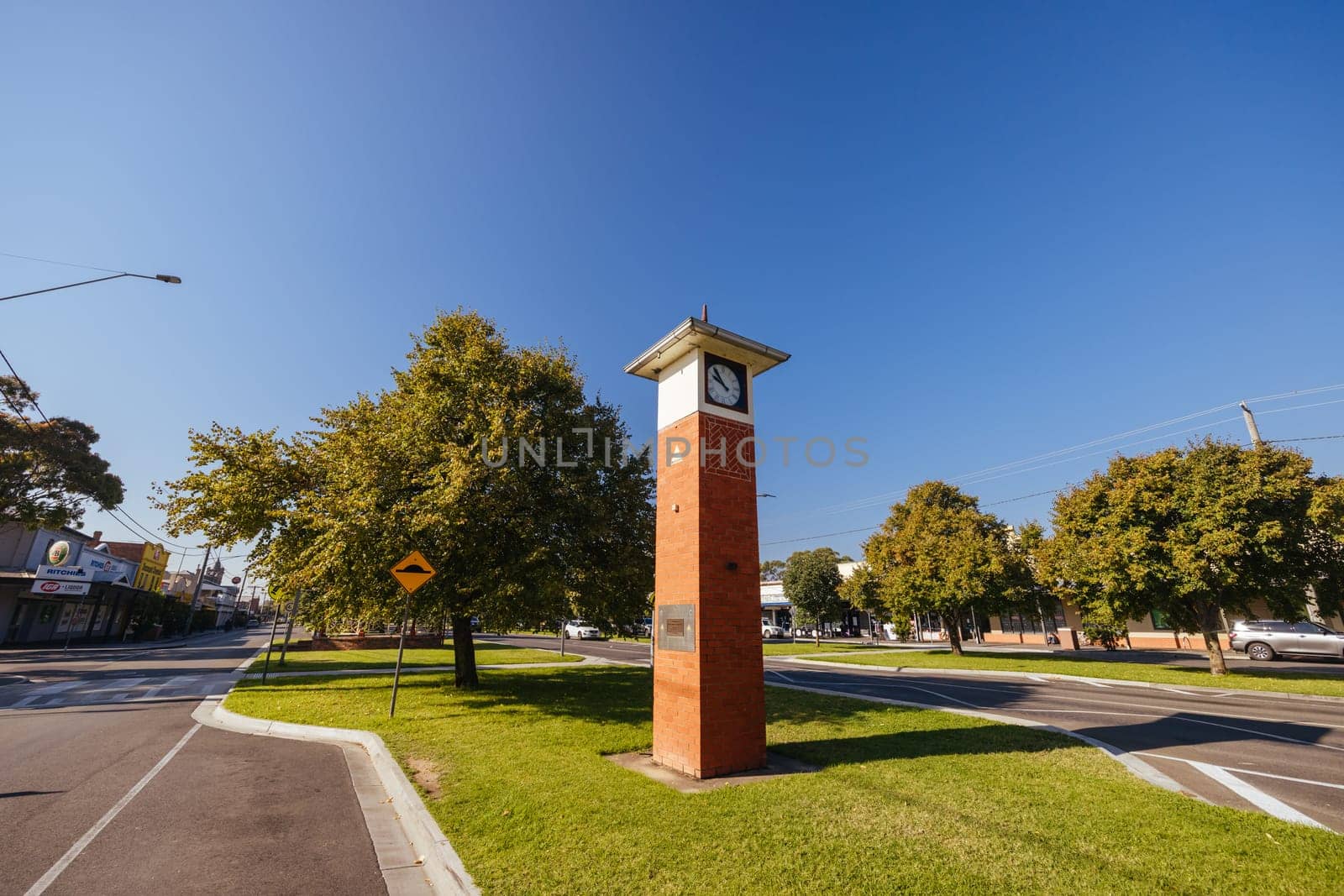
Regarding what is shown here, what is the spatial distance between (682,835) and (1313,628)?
35.2m

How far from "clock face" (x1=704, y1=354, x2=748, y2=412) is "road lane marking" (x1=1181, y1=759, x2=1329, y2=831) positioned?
7.96 m

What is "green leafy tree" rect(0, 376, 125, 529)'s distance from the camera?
83.2ft

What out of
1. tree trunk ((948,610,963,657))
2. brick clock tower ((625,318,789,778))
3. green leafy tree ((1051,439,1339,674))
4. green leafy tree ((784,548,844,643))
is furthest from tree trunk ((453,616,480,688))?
green leafy tree ((784,548,844,643))

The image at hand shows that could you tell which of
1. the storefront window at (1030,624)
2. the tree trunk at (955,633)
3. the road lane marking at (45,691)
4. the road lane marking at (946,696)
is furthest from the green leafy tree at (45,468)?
the storefront window at (1030,624)

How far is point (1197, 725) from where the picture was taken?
37.3ft

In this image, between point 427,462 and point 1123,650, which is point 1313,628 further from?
point 427,462

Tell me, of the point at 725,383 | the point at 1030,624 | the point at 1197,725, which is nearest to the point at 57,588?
the point at 725,383

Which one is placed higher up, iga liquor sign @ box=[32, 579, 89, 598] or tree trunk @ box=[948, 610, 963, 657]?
iga liquor sign @ box=[32, 579, 89, 598]

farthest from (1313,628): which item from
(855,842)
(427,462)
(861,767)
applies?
(427,462)

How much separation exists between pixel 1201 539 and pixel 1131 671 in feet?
22.6

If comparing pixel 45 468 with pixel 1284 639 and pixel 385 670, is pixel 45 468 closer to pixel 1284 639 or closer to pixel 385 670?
pixel 385 670

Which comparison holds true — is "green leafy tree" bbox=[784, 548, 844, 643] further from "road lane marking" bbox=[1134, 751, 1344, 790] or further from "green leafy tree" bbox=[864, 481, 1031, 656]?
"road lane marking" bbox=[1134, 751, 1344, 790]

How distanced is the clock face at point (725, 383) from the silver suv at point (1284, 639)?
29.5 m

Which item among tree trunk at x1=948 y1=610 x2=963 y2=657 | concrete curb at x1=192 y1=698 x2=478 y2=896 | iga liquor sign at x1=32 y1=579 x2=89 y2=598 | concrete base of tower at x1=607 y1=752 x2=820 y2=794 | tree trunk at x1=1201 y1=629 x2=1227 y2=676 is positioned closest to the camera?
concrete curb at x1=192 y1=698 x2=478 y2=896
